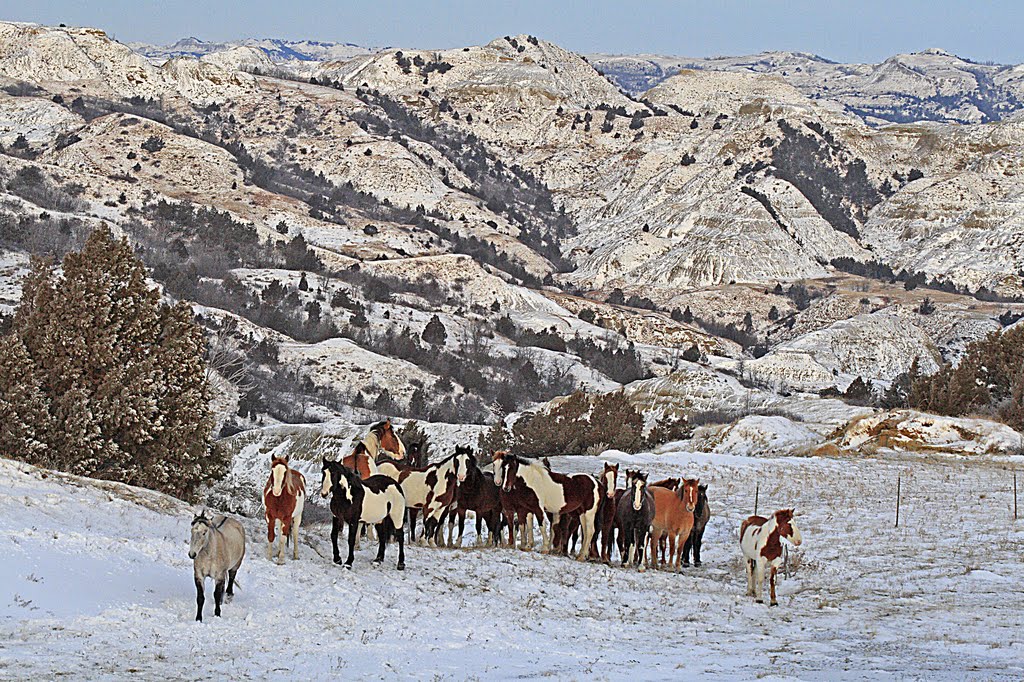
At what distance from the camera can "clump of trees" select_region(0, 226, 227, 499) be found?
19.5 meters

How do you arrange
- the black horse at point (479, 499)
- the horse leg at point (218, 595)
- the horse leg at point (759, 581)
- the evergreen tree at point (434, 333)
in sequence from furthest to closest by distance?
the evergreen tree at point (434, 333)
the black horse at point (479, 499)
the horse leg at point (759, 581)
the horse leg at point (218, 595)

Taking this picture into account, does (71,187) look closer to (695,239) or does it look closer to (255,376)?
(255,376)

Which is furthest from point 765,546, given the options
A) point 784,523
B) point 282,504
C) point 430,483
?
point 282,504

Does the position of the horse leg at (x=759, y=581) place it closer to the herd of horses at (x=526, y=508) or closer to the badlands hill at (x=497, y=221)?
the herd of horses at (x=526, y=508)

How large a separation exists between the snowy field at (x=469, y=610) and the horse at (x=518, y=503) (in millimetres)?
768

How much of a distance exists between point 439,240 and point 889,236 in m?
54.9

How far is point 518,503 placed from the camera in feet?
49.0

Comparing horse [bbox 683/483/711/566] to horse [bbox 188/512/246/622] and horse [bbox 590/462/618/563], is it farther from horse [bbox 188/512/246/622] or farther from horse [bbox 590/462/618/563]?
horse [bbox 188/512/246/622]

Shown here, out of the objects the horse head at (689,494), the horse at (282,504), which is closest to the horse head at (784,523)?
the horse head at (689,494)

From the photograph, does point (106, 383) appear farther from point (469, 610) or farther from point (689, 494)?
point (689, 494)

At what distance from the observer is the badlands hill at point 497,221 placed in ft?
208

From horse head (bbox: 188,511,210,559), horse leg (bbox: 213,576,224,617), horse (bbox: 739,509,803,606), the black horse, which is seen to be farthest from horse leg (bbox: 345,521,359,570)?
horse (bbox: 739,509,803,606)

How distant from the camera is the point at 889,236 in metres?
118

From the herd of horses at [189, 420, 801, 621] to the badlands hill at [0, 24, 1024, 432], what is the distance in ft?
88.1
